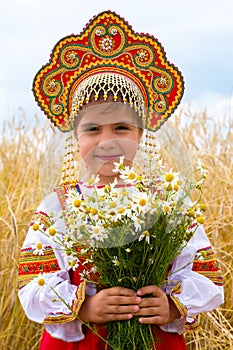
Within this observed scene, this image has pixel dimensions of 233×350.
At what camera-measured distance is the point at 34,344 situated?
128 inches

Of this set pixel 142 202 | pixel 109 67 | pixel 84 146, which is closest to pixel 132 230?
pixel 142 202

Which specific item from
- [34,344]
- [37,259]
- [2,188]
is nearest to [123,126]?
[37,259]

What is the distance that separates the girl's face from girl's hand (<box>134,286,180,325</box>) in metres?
0.40

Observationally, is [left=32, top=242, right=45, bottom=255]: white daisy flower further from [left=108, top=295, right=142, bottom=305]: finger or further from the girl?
[left=108, top=295, right=142, bottom=305]: finger

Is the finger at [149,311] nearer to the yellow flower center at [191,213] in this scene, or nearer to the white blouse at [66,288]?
the white blouse at [66,288]

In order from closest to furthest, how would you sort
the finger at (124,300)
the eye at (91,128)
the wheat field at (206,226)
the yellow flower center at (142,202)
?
the yellow flower center at (142,202)
the finger at (124,300)
the eye at (91,128)
the wheat field at (206,226)

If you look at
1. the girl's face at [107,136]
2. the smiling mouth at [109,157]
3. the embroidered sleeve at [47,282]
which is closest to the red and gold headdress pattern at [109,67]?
the girl's face at [107,136]

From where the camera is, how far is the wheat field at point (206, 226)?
10.2ft

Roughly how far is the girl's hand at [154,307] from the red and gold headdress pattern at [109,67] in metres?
0.64

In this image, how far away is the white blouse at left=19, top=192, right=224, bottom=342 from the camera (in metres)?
1.86

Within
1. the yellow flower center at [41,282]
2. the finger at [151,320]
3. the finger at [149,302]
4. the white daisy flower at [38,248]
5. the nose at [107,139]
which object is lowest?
the finger at [151,320]

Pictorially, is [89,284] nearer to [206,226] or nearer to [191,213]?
[191,213]

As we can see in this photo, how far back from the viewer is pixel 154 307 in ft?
5.76

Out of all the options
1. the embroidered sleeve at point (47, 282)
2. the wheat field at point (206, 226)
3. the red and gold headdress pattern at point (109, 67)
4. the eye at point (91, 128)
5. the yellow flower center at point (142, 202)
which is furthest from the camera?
A: the wheat field at point (206, 226)
